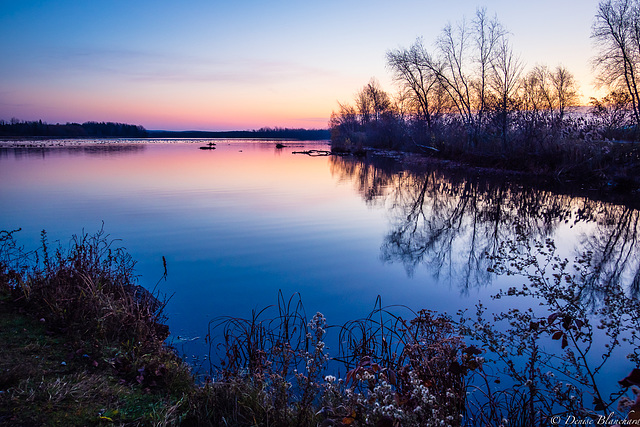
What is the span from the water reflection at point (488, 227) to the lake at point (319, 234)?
0.06 metres

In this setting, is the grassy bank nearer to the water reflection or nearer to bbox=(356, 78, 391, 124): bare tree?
the water reflection

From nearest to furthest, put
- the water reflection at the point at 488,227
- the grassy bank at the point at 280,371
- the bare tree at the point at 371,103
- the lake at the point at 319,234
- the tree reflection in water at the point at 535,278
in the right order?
1. the grassy bank at the point at 280,371
2. the tree reflection in water at the point at 535,278
3. the lake at the point at 319,234
4. the water reflection at the point at 488,227
5. the bare tree at the point at 371,103

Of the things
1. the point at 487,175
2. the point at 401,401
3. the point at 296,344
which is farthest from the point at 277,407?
the point at 487,175

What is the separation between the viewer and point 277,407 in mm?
3578

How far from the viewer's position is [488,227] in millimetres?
13328

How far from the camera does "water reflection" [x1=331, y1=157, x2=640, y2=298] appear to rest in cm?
898

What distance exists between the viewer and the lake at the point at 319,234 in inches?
301

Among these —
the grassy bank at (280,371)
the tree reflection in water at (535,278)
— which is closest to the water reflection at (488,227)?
the tree reflection in water at (535,278)

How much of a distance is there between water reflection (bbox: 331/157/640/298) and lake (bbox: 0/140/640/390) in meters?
0.06

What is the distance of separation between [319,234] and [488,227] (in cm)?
613

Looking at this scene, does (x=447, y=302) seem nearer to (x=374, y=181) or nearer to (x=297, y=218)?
(x=297, y=218)

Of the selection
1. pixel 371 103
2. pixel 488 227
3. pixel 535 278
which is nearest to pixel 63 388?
pixel 535 278

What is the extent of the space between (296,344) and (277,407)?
2.11 m

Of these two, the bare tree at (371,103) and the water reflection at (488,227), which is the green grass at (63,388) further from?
the bare tree at (371,103)
